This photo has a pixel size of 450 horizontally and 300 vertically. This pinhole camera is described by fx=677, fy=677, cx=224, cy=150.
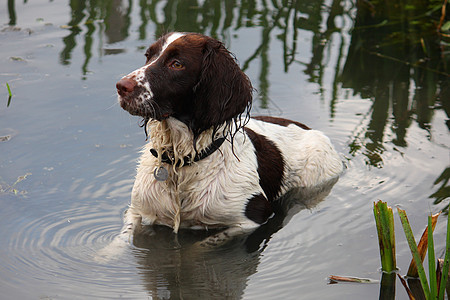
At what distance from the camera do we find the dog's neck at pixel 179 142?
4684mm

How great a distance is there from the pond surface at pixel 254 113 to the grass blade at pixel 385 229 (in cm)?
28

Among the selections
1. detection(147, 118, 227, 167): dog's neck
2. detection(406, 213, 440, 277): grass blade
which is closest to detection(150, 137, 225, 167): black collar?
detection(147, 118, 227, 167): dog's neck

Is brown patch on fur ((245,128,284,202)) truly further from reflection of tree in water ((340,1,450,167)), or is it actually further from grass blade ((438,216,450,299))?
grass blade ((438,216,450,299))

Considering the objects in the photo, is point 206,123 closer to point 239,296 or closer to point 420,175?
point 239,296

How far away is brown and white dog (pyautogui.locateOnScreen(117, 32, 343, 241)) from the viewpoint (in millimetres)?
4391

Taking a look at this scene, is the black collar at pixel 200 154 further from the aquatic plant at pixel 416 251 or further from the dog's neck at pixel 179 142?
the aquatic plant at pixel 416 251

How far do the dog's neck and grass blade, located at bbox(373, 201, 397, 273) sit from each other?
4.15ft

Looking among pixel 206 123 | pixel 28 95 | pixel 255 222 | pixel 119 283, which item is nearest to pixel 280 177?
pixel 255 222

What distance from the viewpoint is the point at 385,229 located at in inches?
154

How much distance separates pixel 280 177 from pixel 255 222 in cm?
69

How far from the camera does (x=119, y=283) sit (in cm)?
435

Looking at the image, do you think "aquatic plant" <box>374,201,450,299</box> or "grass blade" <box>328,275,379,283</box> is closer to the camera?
"aquatic plant" <box>374,201,450,299</box>

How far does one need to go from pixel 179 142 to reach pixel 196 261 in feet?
2.75

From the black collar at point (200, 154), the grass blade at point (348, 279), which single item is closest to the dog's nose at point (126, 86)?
the black collar at point (200, 154)
